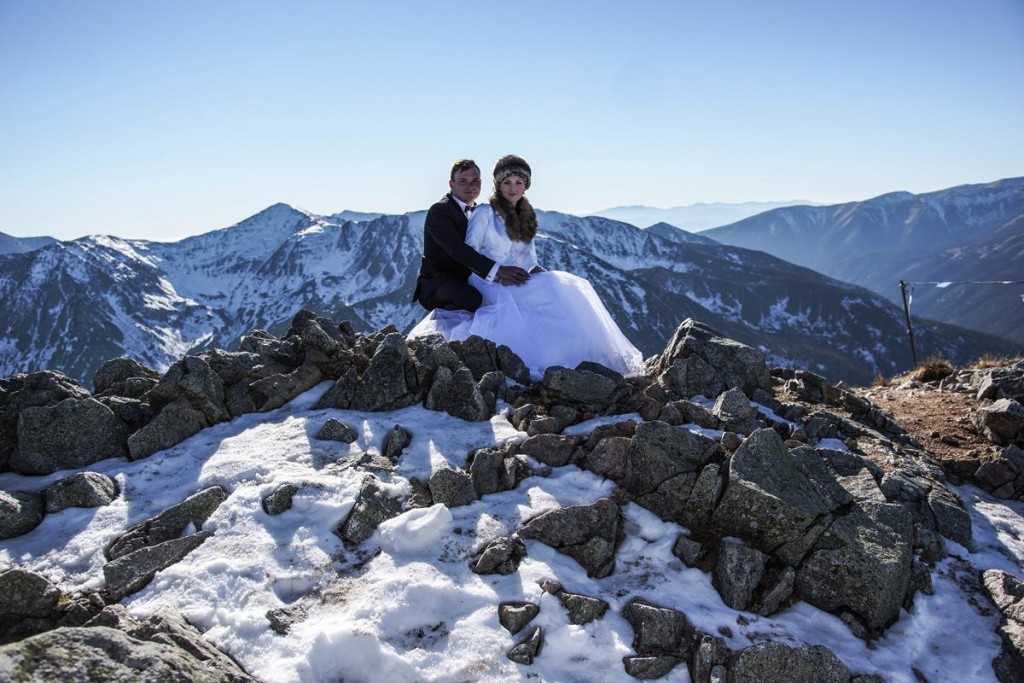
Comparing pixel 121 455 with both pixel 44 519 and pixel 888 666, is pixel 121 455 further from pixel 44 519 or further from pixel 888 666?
pixel 888 666

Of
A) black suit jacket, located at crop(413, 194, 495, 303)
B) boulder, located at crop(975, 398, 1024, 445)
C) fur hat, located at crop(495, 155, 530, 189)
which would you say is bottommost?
boulder, located at crop(975, 398, 1024, 445)

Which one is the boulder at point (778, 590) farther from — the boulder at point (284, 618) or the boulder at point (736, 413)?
the boulder at point (284, 618)

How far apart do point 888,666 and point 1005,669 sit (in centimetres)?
107

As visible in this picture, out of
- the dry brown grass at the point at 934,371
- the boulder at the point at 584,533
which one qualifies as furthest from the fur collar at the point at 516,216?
the dry brown grass at the point at 934,371

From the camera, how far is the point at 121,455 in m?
7.84

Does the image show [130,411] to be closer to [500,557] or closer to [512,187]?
[500,557]

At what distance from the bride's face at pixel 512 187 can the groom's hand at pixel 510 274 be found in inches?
47.1

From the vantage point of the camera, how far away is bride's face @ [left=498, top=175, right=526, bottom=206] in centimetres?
1023

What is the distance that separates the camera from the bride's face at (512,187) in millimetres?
10234

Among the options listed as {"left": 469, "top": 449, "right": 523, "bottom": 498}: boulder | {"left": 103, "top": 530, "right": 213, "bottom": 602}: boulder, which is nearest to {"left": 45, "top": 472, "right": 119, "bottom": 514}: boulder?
{"left": 103, "top": 530, "right": 213, "bottom": 602}: boulder

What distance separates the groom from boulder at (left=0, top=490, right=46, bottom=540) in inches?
241

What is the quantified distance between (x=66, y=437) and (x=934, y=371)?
→ 1768 centimetres

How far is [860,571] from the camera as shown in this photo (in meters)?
5.96

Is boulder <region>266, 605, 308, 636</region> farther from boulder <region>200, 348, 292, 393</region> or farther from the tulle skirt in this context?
the tulle skirt
